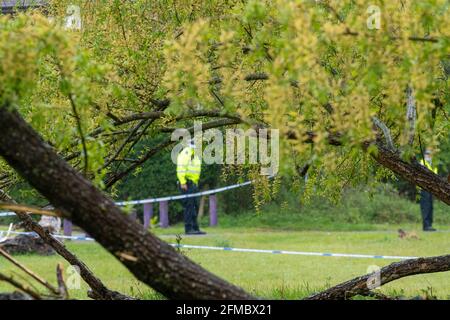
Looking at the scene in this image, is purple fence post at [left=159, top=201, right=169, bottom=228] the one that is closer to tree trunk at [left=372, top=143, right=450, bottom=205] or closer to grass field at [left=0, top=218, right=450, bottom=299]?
grass field at [left=0, top=218, right=450, bottom=299]

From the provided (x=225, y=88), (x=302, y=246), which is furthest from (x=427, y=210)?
(x=225, y=88)

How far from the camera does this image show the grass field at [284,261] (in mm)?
10812

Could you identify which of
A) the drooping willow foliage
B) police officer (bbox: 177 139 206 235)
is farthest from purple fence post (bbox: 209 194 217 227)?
the drooping willow foliage

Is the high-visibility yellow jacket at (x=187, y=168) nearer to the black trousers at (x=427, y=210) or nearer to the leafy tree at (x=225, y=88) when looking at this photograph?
the black trousers at (x=427, y=210)

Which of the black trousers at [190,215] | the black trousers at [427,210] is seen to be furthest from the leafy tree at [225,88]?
the black trousers at [427,210]

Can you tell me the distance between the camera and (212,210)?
71.5ft

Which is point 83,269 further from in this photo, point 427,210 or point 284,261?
point 427,210

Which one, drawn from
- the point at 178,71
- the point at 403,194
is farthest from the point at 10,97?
the point at 403,194

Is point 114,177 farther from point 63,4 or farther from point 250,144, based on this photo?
point 63,4

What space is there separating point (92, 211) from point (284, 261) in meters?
10.6

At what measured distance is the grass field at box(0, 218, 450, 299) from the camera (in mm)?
10812

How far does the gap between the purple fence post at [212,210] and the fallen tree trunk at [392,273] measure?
14538mm
